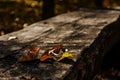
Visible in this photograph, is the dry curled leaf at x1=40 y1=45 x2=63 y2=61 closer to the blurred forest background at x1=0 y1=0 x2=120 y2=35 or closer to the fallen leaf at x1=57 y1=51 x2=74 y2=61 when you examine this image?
the fallen leaf at x1=57 y1=51 x2=74 y2=61

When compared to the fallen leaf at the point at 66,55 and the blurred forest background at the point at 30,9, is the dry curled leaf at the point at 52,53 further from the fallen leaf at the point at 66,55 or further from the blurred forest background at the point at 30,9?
the blurred forest background at the point at 30,9

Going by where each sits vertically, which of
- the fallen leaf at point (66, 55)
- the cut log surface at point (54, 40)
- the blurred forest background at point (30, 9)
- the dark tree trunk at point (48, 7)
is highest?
the fallen leaf at point (66, 55)

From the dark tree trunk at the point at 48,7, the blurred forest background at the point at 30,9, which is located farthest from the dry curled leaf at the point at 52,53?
the dark tree trunk at the point at 48,7

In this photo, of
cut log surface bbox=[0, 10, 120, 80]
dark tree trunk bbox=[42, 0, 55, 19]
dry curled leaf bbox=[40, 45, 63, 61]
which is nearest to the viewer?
cut log surface bbox=[0, 10, 120, 80]

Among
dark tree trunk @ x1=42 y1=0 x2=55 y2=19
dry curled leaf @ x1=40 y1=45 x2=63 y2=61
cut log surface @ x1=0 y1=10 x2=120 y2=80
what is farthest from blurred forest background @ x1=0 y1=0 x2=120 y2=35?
dry curled leaf @ x1=40 y1=45 x2=63 y2=61

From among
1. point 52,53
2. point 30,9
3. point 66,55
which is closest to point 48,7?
point 30,9

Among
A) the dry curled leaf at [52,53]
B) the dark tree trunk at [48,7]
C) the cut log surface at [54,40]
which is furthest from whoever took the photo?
the dark tree trunk at [48,7]
